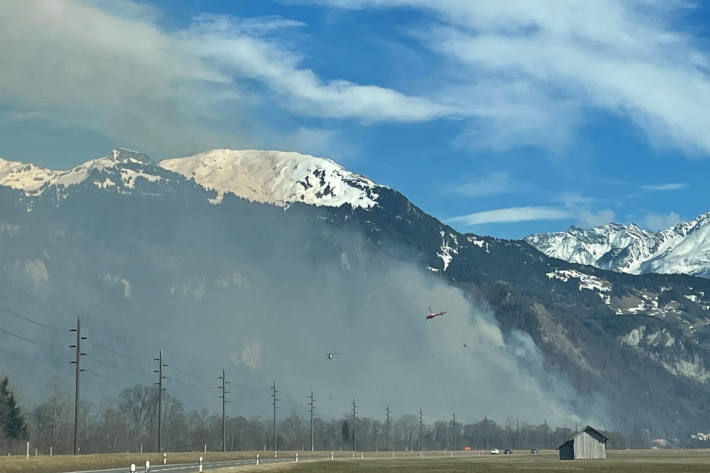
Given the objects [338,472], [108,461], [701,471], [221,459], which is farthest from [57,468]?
[701,471]

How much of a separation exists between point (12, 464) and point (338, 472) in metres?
45.0

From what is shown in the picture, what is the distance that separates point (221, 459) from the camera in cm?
17750

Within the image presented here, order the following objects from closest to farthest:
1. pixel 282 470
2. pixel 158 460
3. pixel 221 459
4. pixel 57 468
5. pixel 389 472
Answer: pixel 57 468
pixel 282 470
pixel 389 472
pixel 158 460
pixel 221 459

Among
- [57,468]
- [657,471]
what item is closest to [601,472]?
[657,471]

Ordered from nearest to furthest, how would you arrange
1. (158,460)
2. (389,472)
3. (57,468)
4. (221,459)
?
(57,468) < (389,472) < (158,460) < (221,459)

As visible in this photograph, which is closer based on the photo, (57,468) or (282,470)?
(57,468)

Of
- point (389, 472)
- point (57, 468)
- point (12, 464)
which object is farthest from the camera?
point (389, 472)

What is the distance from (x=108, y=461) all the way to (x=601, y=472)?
212 ft

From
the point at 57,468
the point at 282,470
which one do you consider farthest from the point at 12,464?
the point at 282,470

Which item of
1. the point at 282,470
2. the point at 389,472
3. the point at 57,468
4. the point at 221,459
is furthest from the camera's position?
the point at 221,459

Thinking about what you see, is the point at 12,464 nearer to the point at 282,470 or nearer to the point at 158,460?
the point at 282,470

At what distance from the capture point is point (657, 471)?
142500 mm

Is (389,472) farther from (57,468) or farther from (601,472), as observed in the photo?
(57,468)

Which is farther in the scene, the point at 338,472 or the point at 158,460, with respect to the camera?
the point at 158,460
